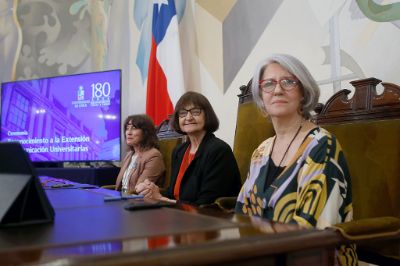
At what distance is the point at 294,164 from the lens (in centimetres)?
132

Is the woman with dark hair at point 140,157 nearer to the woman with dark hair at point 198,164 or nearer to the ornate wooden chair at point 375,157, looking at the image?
the woman with dark hair at point 198,164

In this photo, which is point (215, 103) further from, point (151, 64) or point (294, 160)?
point (294, 160)

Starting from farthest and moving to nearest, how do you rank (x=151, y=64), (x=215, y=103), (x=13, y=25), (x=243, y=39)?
1. (x=13, y=25)
2. (x=151, y=64)
3. (x=215, y=103)
4. (x=243, y=39)

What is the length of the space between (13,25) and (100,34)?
3.39ft

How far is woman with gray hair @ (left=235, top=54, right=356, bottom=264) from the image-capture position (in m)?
1.21

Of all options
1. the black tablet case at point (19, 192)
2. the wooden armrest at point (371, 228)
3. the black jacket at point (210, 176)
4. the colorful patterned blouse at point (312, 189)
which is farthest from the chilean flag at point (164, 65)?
the black tablet case at point (19, 192)

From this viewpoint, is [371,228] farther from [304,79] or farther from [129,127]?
[129,127]

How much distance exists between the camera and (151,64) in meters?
3.60

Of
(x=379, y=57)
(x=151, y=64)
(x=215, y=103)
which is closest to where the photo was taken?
(x=379, y=57)

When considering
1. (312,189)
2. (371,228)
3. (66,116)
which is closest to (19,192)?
(312,189)

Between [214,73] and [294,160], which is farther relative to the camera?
[214,73]

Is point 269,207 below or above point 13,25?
below

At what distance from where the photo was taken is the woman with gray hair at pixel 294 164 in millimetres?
1210

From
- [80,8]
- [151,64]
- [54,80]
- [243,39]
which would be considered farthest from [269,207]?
[80,8]
